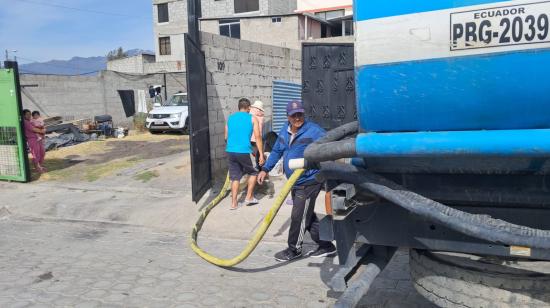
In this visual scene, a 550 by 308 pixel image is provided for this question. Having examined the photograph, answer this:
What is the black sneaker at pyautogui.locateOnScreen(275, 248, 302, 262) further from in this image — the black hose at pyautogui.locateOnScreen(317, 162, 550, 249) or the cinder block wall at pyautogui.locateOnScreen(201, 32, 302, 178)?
the cinder block wall at pyautogui.locateOnScreen(201, 32, 302, 178)

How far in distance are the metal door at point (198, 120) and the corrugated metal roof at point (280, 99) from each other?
3.39m

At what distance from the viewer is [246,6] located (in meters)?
44.9

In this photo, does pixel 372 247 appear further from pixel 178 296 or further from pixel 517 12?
pixel 178 296

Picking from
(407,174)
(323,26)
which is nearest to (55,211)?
(407,174)

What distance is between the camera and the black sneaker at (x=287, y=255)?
546 cm

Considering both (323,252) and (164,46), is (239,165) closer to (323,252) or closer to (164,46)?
(323,252)

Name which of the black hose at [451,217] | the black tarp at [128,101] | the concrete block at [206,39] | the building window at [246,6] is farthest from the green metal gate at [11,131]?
the building window at [246,6]

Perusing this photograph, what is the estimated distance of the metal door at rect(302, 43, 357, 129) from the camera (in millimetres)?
10383

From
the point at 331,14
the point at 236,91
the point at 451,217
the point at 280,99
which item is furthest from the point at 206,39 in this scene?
the point at 331,14

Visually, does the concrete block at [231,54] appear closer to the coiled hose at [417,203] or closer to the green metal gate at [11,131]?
the green metal gate at [11,131]

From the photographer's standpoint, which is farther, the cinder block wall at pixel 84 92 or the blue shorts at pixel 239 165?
the cinder block wall at pixel 84 92

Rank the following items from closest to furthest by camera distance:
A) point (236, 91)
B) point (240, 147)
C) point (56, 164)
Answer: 1. point (240, 147)
2. point (236, 91)
3. point (56, 164)

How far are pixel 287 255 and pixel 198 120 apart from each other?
3.03m

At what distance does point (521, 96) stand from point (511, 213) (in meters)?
0.65
